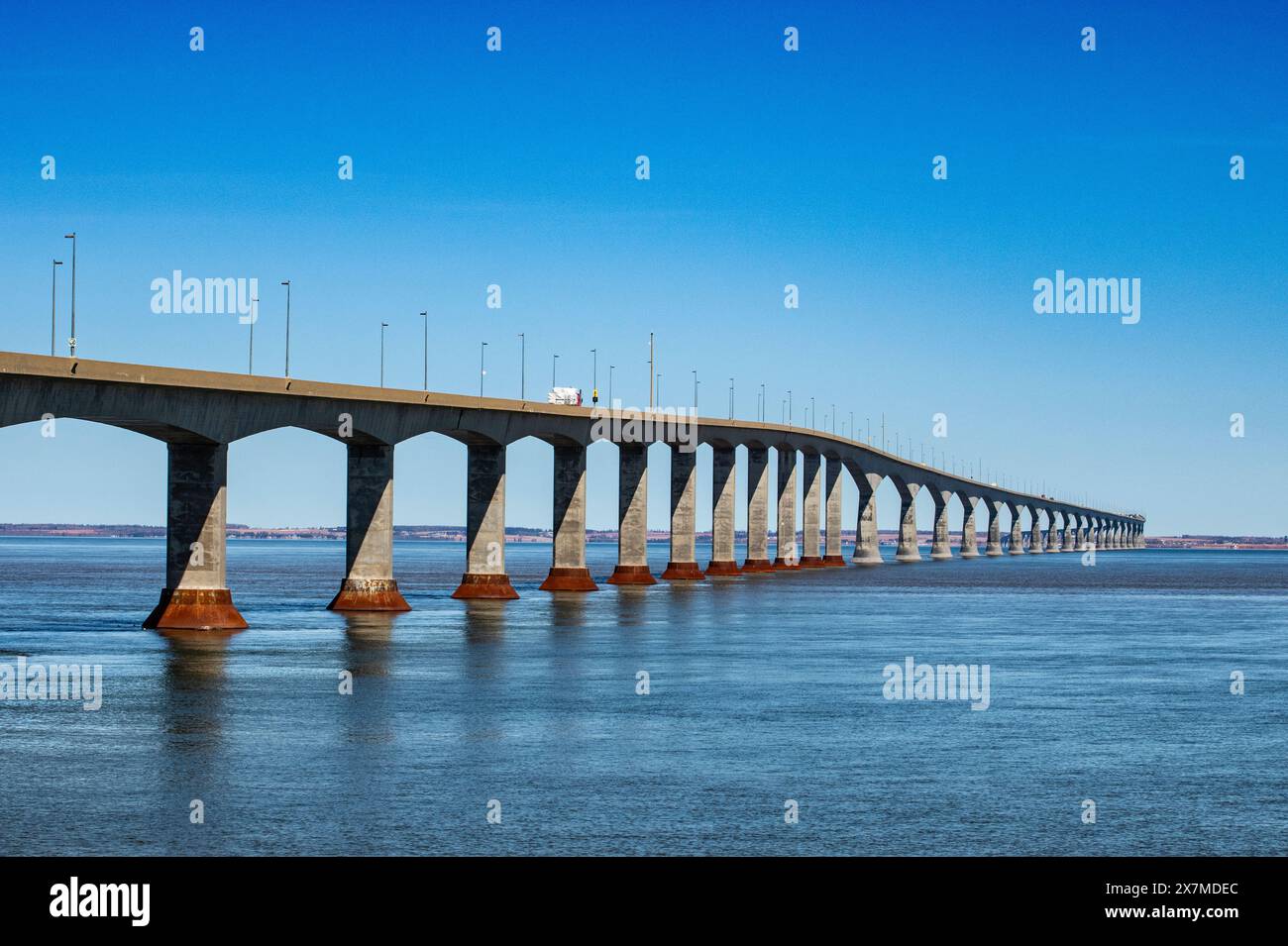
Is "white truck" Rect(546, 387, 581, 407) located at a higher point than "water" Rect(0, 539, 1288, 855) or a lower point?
higher

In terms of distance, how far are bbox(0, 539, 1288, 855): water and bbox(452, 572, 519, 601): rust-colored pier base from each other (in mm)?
21522

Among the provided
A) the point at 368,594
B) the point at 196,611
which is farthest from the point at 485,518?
the point at 196,611

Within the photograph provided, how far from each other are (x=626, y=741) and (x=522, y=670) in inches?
562

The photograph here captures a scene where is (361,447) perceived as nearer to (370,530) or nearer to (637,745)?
(370,530)

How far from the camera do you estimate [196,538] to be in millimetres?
57375

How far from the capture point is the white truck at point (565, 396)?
324 ft

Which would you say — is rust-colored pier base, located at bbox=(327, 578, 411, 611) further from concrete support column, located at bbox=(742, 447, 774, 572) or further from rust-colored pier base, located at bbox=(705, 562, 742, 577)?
concrete support column, located at bbox=(742, 447, 774, 572)

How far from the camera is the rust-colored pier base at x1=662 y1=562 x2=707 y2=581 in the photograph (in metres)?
115

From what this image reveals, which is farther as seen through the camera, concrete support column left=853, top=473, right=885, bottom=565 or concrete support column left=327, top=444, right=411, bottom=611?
concrete support column left=853, top=473, right=885, bottom=565

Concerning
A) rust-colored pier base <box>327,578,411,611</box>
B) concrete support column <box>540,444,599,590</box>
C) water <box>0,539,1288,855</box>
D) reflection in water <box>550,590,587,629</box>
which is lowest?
water <box>0,539,1288,855</box>

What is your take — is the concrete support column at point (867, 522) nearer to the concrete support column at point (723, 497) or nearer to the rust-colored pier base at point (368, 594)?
the concrete support column at point (723, 497)

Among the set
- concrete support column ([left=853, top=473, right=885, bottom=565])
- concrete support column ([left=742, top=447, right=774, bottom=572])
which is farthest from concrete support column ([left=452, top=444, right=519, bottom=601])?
concrete support column ([left=853, top=473, right=885, bottom=565])

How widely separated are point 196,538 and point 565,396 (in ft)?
144
